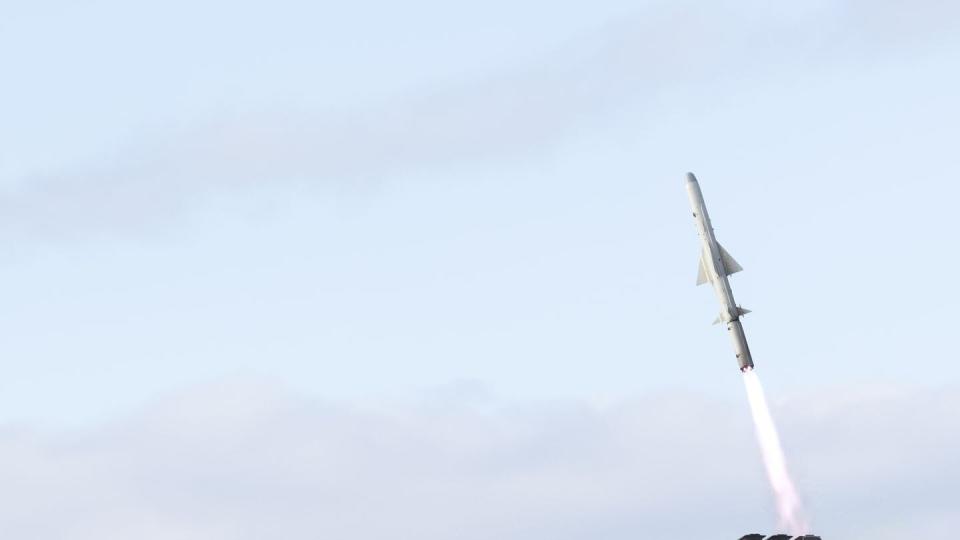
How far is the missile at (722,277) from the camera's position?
11900 centimetres

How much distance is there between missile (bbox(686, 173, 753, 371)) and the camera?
390 ft

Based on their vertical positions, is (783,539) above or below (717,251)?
below

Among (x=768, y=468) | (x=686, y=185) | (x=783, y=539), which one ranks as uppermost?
(x=686, y=185)

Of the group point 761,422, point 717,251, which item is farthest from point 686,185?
point 761,422

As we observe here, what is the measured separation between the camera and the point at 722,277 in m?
119

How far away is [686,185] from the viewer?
12056 cm

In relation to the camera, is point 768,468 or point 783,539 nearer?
point 783,539

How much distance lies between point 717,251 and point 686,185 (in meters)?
5.50

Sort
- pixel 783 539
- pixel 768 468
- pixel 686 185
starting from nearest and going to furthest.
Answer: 1. pixel 783 539
2. pixel 686 185
3. pixel 768 468

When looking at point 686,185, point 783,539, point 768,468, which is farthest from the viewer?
point 768,468

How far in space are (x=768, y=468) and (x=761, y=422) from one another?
4579 mm

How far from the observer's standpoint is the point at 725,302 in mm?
119438

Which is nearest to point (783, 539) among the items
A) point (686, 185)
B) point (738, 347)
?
point (738, 347)

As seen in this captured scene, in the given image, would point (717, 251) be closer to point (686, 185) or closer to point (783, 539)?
point (686, 185)
